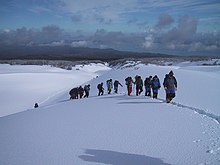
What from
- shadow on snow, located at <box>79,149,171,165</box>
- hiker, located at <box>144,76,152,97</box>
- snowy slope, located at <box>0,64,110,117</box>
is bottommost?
snowy slope, located at <box>0,64,110,117</box>

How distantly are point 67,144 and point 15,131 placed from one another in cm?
297

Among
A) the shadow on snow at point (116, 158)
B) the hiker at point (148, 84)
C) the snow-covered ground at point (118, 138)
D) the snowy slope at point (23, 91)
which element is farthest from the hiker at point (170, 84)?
the snowy slope at point (23, 91)

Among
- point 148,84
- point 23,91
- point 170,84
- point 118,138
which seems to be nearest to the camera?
point 118,138

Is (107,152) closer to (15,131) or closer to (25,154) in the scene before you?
(25,154)

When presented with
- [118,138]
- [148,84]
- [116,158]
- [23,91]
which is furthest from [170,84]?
[23,91]

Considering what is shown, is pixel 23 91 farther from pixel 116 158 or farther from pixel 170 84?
pixel 116 158

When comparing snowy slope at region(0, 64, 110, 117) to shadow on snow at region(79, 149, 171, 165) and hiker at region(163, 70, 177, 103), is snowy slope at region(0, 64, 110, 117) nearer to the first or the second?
hiker at region(163, 70, 177, 103)

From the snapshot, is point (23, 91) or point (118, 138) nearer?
point (118, 138)

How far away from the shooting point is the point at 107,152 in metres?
6.50

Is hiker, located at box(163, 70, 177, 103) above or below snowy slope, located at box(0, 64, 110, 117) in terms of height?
above

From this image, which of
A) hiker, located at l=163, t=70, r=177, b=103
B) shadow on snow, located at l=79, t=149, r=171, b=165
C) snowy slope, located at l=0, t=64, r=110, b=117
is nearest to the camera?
shadow on snow, located at l=79, t=149, r=171, b=165

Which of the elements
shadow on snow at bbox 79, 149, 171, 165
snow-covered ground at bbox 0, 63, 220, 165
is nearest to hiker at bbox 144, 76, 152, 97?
snow-covered ground at bbox 0, 63, 220, 165

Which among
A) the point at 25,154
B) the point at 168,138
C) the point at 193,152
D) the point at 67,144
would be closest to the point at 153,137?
the point at 168,138

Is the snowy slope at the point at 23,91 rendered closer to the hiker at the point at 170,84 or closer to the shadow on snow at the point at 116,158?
the hiker at the point at 170,84
